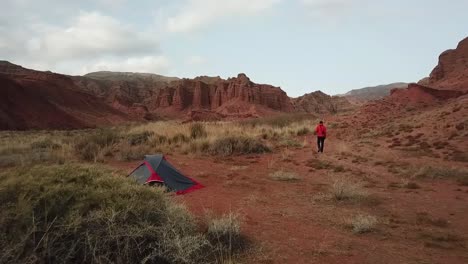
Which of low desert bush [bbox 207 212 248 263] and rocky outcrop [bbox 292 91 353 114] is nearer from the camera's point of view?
low desert bush [bbox 207 212 248 263]

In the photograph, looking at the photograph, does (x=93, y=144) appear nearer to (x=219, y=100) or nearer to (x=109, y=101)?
(x=109, y=101)

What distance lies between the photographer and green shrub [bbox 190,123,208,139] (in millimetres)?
23906

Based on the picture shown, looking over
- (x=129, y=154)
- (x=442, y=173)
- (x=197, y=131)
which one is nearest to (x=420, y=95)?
(x=197, y=131)

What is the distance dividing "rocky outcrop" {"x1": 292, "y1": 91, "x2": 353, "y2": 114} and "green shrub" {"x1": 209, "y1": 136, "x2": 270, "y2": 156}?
85087 mm

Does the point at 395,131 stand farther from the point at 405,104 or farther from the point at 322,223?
the point at 322,223

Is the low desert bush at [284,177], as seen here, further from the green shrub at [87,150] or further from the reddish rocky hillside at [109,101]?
the reddish rocky hillside at [109,101]

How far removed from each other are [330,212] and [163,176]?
4.52 meters

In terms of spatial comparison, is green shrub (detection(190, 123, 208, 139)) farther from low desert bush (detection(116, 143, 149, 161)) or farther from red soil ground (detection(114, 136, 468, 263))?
red soil ground (detection(114, 136, 468, 263))

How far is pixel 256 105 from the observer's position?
90312mm

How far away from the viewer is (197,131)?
80.8ft

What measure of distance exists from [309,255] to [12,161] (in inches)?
496

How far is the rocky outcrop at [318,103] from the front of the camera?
10808 cm

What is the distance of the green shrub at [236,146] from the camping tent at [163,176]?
775cm

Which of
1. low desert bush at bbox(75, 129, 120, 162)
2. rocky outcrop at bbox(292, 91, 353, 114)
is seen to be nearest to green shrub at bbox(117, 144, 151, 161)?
low desert bush at bbox(75, 129, 120, 162)
